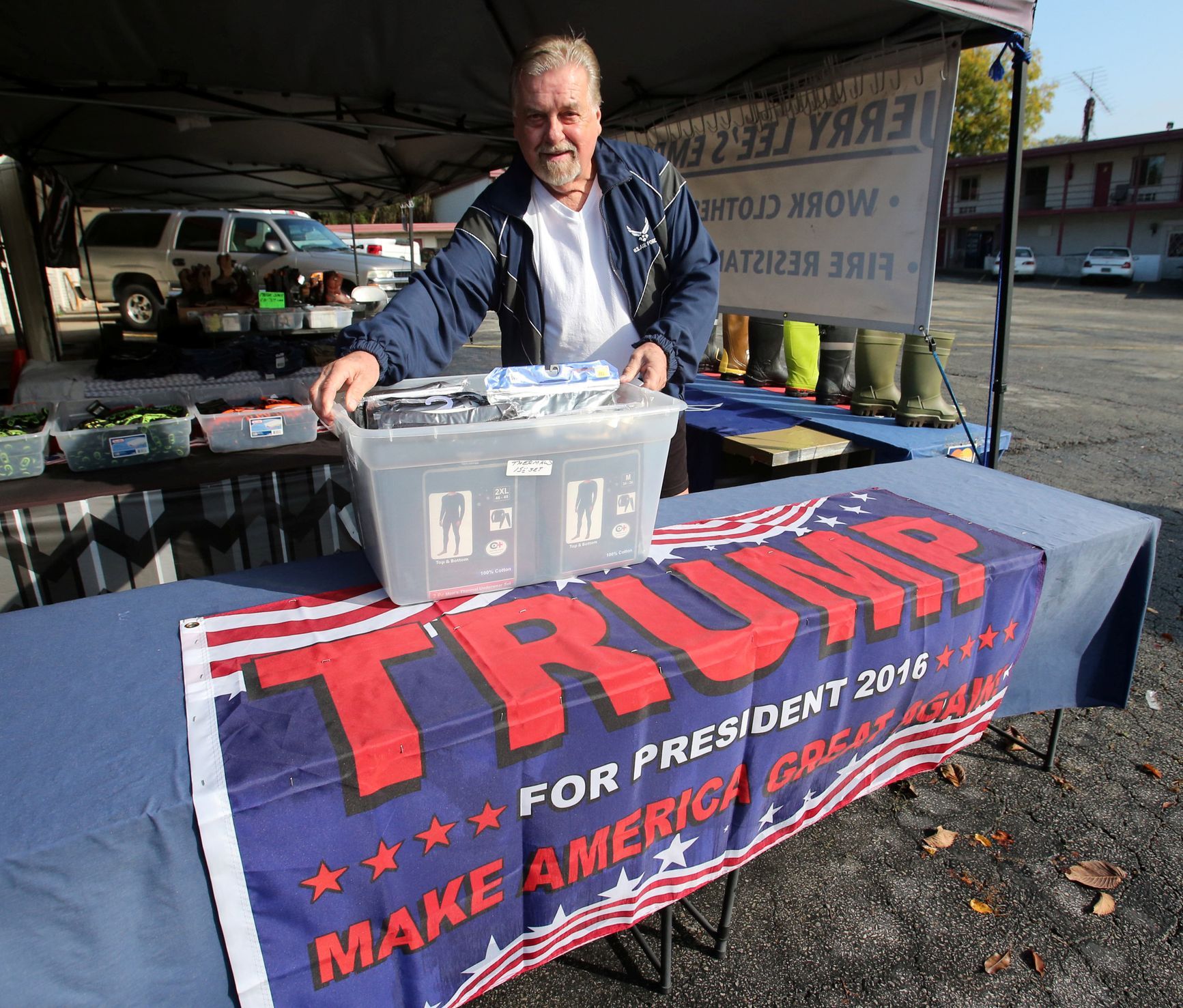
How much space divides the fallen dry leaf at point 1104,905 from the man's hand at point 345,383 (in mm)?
2107

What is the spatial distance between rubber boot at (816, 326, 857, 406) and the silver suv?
7936 mm

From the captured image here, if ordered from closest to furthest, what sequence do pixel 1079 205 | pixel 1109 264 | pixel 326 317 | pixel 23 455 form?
pixel 23 455, pixel 326 317, pixel 1109 264, pixel 1079 205

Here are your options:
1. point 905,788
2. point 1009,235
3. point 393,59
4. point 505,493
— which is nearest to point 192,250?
point 393,59

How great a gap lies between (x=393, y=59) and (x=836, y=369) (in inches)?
113

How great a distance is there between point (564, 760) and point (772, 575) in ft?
2.10

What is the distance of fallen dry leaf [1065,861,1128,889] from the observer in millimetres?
1862

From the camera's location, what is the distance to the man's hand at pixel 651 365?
5.21ft

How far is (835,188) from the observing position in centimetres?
309

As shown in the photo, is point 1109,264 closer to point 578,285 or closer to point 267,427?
point 578,285

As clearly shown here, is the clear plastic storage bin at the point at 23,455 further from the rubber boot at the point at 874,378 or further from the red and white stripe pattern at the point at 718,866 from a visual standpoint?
the rubber boot at the point at 874,378

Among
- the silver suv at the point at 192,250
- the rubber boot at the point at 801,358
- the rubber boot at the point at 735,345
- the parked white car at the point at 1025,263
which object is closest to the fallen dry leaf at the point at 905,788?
the rubber boot at the point at 801,358

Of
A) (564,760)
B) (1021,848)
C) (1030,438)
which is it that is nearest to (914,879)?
(1021,848)

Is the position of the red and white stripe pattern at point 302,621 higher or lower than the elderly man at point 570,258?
lower

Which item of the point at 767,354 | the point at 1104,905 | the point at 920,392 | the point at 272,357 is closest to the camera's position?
the point at 1104,905
